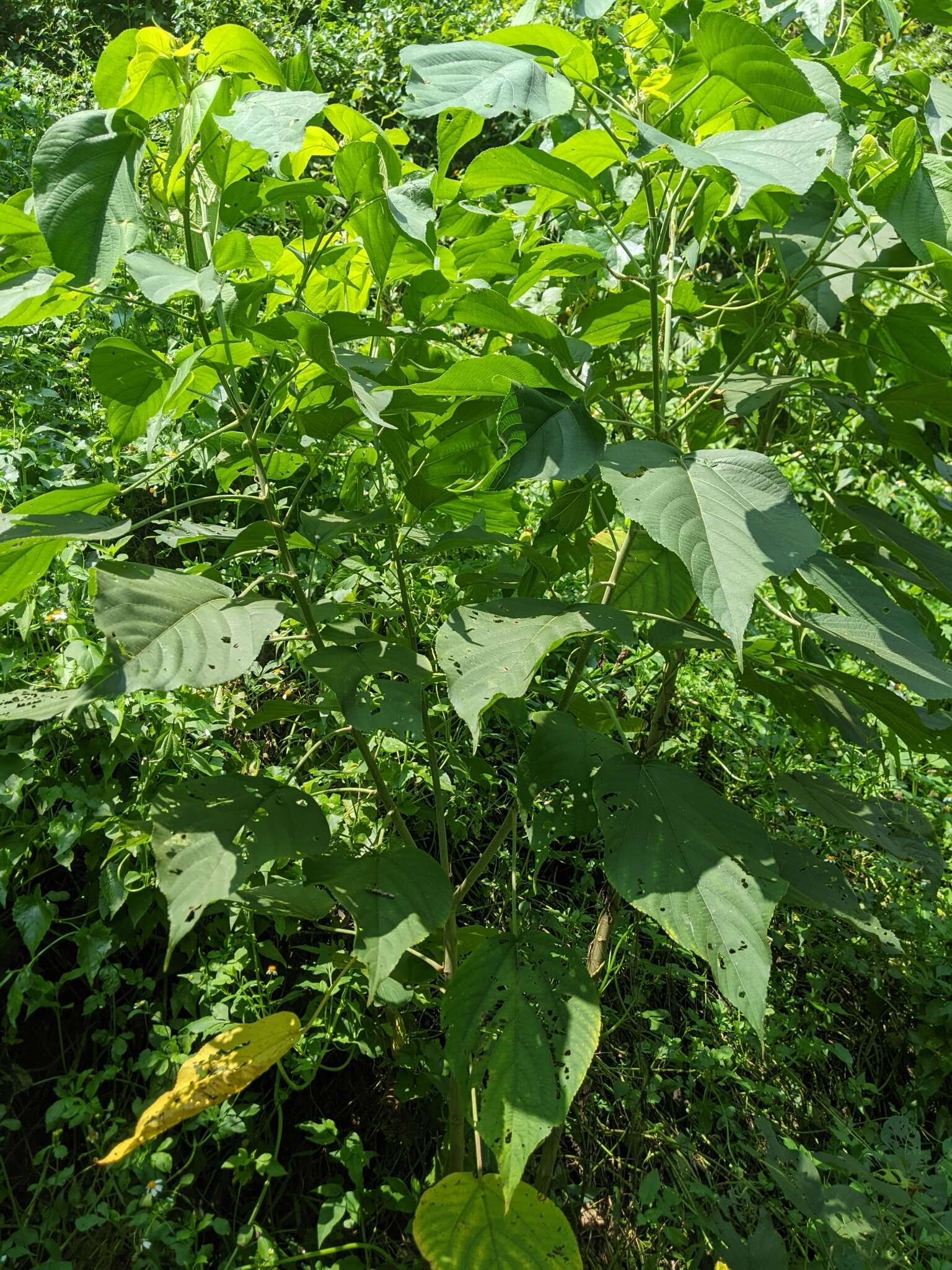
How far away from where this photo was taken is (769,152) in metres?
0.87

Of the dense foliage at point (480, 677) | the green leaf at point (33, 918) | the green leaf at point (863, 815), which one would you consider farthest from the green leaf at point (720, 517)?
the green leaf at point (33, 918)

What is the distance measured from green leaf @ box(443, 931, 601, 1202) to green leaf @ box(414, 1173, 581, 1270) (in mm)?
185

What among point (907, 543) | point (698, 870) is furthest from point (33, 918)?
point (907, 543)

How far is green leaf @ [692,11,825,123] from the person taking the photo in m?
0.98

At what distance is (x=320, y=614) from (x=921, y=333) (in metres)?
0.96

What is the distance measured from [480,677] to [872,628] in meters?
0.46

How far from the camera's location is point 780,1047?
2018mm

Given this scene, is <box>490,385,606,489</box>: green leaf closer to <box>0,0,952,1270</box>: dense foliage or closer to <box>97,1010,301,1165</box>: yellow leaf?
<box>0,0,952,1270</box>: dense foliage

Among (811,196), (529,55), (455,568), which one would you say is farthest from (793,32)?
(529,55)

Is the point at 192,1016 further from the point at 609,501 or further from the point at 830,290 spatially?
the point at 830,290

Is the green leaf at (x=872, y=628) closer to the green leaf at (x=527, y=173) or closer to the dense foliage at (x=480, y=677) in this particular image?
the dense foliage at (x=480, y=677)

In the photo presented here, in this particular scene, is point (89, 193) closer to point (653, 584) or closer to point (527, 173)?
point (527, 173)

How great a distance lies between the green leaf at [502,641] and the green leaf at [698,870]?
198 millimetres

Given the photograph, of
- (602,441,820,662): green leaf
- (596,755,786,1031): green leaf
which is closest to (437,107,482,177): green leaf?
(602,441,820,662): green leaf
